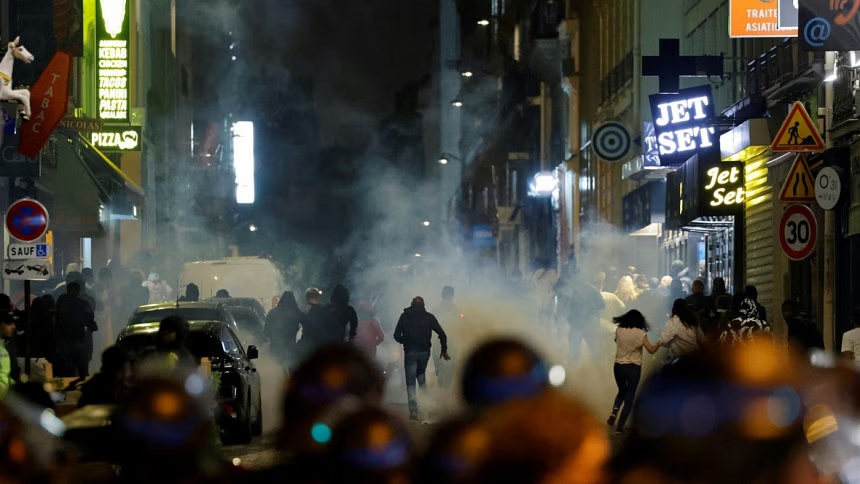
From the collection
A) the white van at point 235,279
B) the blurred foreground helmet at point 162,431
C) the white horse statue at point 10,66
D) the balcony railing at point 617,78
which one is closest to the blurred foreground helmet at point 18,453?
the blurred foreground helmet at point 162,431

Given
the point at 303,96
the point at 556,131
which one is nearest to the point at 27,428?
the point at 556,131

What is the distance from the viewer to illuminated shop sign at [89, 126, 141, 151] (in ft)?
111

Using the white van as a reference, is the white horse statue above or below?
above

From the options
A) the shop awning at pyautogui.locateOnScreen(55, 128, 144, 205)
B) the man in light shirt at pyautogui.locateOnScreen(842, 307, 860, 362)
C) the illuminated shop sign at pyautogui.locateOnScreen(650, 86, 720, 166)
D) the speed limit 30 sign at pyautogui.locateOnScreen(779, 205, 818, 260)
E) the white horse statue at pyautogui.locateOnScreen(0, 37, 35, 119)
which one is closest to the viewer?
the man in light shirt at pyautogui.locateOnScreen(842, 307, 860, 362)

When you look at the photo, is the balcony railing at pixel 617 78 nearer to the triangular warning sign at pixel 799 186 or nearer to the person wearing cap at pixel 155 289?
the person wearing cap at pixel 155 289

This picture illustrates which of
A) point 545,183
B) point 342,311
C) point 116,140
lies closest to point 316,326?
point 342,311

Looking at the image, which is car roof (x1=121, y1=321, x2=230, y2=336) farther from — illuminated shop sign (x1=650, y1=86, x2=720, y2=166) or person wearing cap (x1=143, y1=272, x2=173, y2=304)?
person wearing cap (x1=143, y1=272, x2=173, y2=304)

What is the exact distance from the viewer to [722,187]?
26.6 metres

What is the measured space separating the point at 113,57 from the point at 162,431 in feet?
109

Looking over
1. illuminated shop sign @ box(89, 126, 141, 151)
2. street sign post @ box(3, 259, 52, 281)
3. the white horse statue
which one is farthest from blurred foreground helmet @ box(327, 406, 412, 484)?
illuminated shop sign @ box(89, 126, 141, 151)

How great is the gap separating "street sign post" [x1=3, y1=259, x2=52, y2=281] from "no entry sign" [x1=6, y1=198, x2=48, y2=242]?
1.02 ft

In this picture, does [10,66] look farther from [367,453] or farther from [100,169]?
[367,453]

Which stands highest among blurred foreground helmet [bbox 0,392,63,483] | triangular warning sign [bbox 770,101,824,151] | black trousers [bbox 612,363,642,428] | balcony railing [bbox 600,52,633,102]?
balcony railing [bbox 600,52,633,102]

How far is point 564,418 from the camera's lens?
9.39 feet
